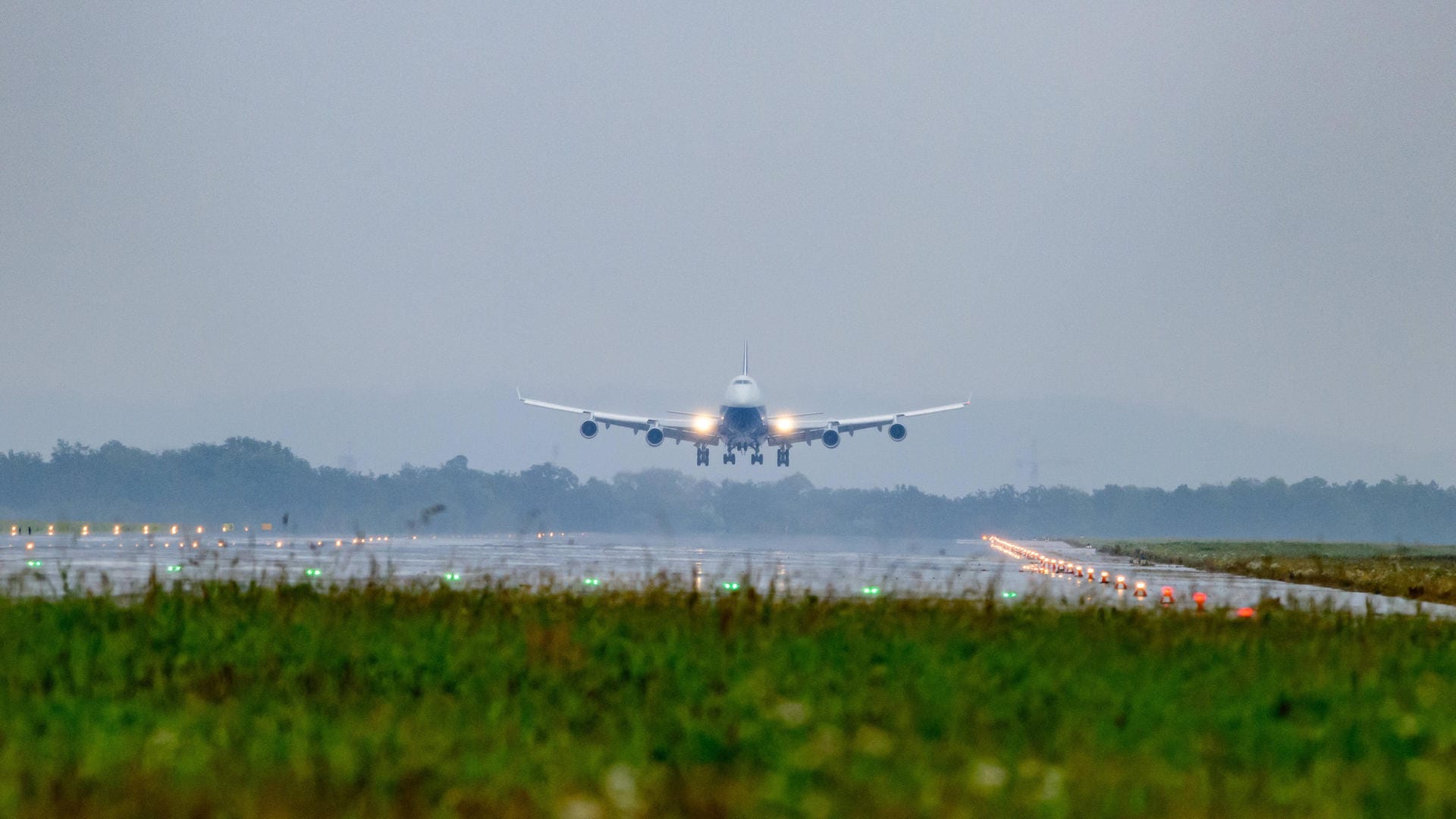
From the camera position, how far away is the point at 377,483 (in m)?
197

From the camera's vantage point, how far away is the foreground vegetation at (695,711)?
7590mm

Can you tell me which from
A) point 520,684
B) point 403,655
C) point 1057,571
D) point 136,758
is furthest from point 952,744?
point 1057,571

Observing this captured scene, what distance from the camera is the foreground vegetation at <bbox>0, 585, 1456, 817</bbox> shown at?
7590 mm

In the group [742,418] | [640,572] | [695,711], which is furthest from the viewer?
[742,418]

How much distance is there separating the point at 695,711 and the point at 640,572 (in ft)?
81.8

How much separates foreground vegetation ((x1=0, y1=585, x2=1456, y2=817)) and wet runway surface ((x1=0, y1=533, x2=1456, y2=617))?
261cm

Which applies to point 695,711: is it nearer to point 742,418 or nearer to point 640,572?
A: point 640,572

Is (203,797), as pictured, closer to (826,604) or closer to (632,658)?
(632,658)

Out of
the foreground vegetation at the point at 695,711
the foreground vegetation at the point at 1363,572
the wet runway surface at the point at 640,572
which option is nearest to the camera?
the foreground vegetation at the point at 695,711

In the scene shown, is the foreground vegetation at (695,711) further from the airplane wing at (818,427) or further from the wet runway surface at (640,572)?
the airplane wing at (818,427)

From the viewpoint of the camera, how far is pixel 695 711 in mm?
10266

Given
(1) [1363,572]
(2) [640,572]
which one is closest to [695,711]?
(2) [640,572]

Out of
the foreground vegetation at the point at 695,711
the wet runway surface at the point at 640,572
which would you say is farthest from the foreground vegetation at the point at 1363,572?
the foreground vegetation at the point at 695,711

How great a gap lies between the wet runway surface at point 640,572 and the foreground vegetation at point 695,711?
2613 mm
